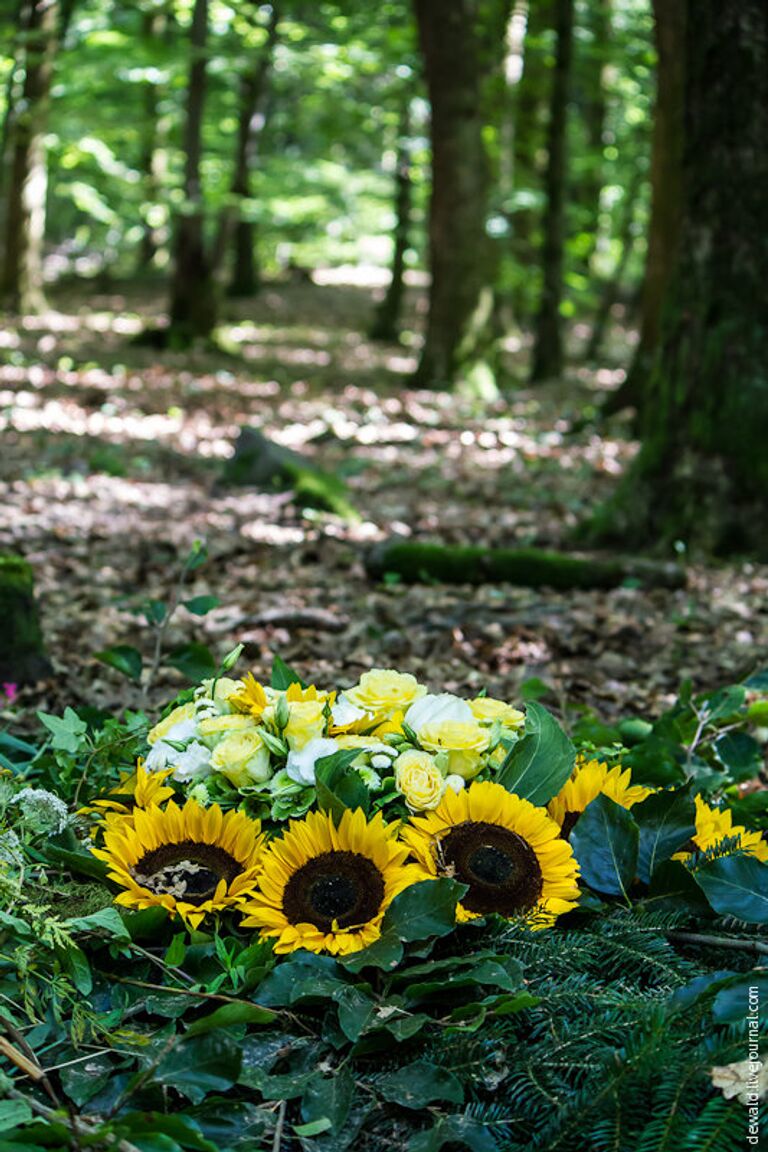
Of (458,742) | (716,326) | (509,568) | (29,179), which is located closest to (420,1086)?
(458,742)

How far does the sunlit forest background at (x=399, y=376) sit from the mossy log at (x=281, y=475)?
28mm

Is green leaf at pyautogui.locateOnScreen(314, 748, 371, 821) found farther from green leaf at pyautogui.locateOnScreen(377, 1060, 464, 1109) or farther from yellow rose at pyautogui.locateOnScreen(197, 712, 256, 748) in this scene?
green leaf at pyautogui.locateOnScreen(377, 1060, 464, 1109)

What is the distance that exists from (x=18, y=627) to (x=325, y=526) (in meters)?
3.23

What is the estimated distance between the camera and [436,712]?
96.5 inches

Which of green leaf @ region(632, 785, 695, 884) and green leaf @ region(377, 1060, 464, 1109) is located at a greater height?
green leaf @ region(632, 785, 695, 884)

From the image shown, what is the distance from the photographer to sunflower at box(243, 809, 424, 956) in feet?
6.88

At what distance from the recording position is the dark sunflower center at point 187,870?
2201 millimetres

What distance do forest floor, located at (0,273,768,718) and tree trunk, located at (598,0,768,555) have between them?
43 centimetres

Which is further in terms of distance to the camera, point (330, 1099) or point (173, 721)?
point (173, 721)

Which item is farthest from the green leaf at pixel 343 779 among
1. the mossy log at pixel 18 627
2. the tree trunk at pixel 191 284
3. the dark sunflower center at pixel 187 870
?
the tree trunk at pixel 191 284

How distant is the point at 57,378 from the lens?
13.3 m

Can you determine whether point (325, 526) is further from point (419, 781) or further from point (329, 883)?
point (329, 883)

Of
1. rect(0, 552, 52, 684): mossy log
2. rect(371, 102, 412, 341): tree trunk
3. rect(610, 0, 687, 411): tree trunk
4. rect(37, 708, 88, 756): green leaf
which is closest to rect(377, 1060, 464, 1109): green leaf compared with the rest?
rect(37, 708, 88, 756): green leaf

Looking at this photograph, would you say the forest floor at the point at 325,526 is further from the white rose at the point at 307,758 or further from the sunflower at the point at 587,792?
the white rose at the point at 307,758
